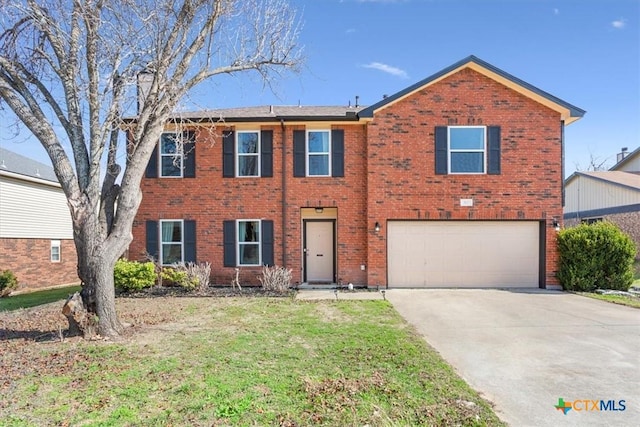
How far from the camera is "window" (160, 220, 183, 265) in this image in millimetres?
11977

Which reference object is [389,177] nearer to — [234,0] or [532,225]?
[532,225]

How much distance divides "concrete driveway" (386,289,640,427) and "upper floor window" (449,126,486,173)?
12.6 feet

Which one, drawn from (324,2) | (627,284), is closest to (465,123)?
(324,2)

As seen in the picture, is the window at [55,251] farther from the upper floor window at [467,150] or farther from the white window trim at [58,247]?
the upper floor window at [467,150]

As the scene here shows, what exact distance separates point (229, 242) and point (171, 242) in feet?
6.06

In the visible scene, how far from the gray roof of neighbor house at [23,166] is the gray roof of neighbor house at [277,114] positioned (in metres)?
6.83

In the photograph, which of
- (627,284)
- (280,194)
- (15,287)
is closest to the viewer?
(627,284)

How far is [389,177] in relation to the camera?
11547 mm

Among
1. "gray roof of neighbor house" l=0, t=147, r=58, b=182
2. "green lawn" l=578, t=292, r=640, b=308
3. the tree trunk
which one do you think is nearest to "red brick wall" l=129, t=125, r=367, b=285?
the tree trunk

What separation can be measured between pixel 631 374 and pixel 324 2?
941 cm

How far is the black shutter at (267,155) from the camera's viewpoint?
12.0 m

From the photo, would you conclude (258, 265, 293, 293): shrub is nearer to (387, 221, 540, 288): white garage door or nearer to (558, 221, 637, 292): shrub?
(387, 221, 540, 288): white garage door

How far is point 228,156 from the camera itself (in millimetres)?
12023

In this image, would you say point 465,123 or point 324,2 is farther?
point 465,123
